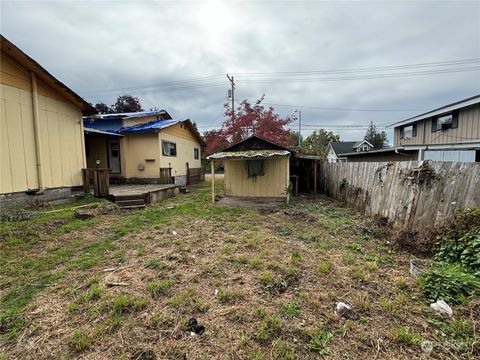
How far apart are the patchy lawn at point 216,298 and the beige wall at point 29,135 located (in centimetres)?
185

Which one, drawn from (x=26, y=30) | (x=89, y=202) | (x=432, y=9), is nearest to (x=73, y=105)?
(x=26, y=30)

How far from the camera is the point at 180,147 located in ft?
46.0

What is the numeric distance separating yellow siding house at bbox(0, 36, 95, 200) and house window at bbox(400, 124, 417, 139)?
1831cm

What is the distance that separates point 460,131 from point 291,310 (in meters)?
14.0

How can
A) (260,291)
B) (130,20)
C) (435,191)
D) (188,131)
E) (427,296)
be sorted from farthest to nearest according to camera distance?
1. (188,131)
2. (130,20)
3. (435,191)
4. (260,291)
5. (427,296)

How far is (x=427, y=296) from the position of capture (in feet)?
7.69

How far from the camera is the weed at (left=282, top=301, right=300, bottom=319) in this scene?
212cm

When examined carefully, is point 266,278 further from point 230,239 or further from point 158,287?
point 230,239

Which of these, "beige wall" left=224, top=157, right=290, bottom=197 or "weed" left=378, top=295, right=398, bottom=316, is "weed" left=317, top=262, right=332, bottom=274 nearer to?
"weed" left=378, top=295, right=398, bottom=316

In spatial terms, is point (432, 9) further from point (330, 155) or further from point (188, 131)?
point (330, 155)

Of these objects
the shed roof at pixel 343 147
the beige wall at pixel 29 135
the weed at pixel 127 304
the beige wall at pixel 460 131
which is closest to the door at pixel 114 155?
the beige wall at pixel 29 135

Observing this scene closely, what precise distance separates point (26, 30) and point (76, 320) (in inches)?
338

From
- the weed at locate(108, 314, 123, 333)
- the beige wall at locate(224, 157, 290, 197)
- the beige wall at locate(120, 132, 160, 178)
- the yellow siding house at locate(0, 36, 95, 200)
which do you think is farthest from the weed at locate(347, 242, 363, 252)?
the beige wall at locate(120, 132, 160, 178)

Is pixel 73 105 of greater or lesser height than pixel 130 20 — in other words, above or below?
below
